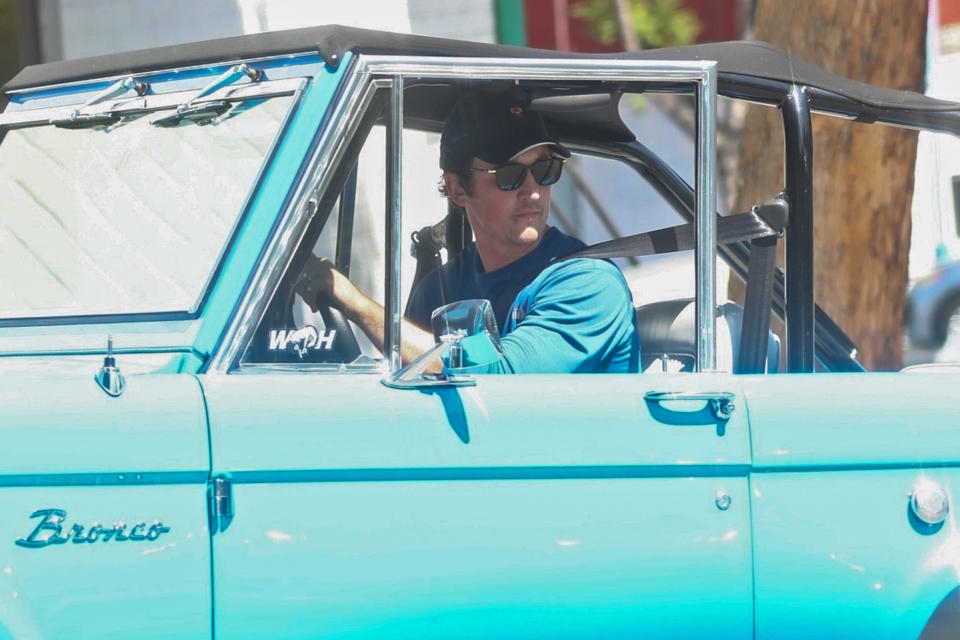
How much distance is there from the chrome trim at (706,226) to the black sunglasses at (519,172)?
54 cm

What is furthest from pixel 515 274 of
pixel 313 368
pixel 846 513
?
pixel 846 513

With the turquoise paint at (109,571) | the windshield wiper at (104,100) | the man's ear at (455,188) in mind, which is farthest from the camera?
the man's ear at (455,188)

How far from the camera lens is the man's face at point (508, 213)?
3.07 meters

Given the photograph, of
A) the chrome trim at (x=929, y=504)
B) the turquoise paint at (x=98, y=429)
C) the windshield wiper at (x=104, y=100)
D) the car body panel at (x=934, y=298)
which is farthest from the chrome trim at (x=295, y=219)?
the car body panel at (x=934, y=298)

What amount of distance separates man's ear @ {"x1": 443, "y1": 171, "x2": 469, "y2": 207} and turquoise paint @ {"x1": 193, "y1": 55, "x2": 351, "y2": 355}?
0.61 m

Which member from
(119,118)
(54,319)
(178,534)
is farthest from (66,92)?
(178,534)

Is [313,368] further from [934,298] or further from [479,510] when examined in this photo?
[934,298]

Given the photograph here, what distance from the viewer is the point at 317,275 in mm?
2676

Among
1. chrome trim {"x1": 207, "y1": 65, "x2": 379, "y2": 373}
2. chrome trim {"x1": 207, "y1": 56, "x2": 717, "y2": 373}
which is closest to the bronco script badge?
chrome trim {"x1": 207, "y1": 65, "x2": 379, "y2": 373}

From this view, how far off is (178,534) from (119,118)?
3.65 feet

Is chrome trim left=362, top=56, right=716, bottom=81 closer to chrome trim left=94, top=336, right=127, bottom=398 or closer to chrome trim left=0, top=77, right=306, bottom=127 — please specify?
chrome trim left=0, top=77, right=306, bottom=127

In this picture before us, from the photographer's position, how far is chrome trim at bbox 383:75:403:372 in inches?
97.7

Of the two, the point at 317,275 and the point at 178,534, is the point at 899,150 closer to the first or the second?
the point at 317,275

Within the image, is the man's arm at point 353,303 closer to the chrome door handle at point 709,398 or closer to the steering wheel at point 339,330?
the steering wheel at point 339,330
